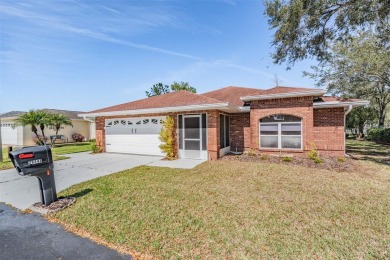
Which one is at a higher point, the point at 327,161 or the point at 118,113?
the point at 118,113

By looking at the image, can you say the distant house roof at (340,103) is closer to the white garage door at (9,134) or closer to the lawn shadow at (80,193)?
the lawn shadow at (80,193)

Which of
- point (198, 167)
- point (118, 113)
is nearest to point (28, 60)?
point (118, 113)

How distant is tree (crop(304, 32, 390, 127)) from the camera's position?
49.2 ft

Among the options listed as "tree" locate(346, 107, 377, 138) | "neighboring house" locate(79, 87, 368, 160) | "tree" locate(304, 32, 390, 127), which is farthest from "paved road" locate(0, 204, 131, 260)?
"tree" locate(346, 107, 377, 138)

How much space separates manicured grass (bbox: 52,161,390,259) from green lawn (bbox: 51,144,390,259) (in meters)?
0.02

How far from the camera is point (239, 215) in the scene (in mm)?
4359

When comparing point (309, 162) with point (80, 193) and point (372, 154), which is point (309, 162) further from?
point (80, 193)

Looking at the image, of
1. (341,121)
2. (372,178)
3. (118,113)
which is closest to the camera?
(372,178)

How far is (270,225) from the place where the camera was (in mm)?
3920

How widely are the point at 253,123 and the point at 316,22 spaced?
19.6 ft

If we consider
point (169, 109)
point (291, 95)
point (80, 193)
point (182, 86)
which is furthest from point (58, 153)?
point (182, 86)

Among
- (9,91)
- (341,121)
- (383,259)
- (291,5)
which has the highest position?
(291,5)

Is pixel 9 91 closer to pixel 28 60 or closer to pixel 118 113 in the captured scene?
pixel 28 60

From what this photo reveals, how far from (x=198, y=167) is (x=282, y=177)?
3.51 meters
